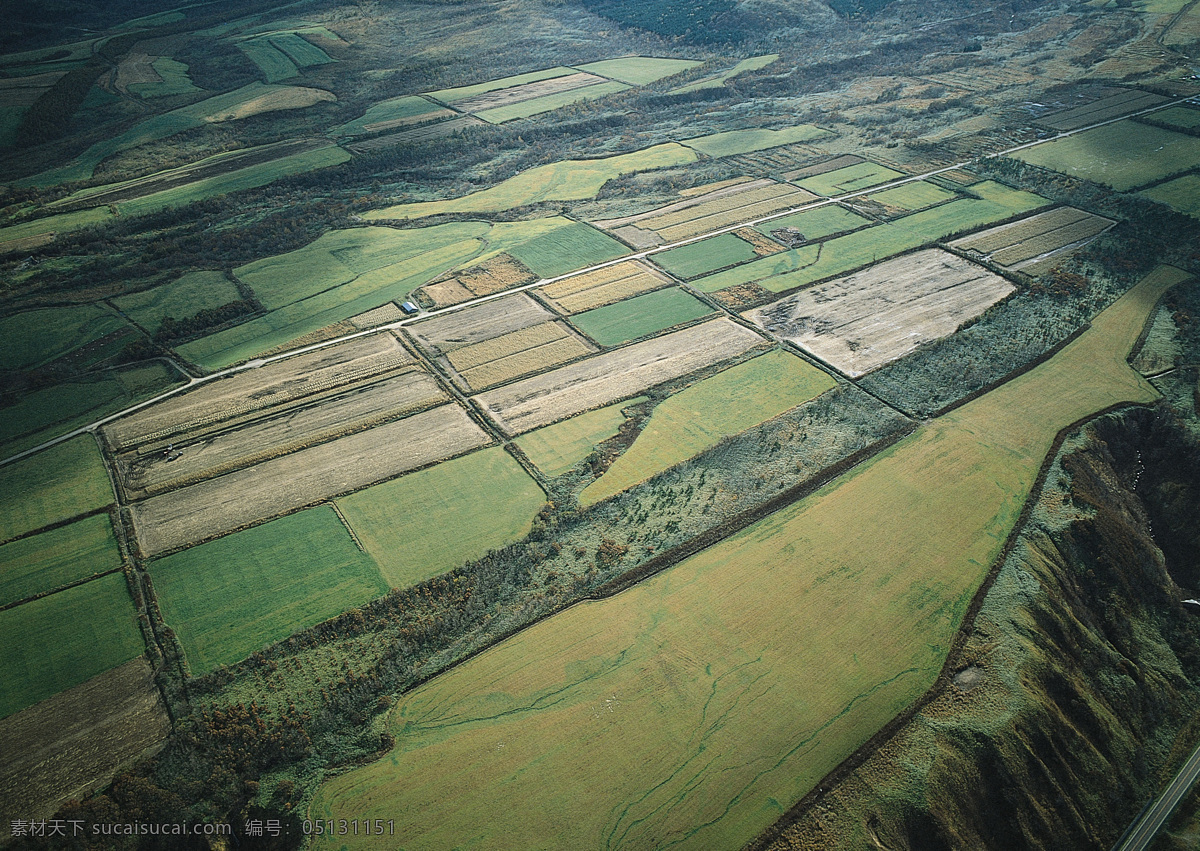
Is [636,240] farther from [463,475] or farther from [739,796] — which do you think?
[739,796]

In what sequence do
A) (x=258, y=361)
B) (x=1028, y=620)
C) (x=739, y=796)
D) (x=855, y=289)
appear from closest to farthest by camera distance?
(x=739, y=796) → (x=1028, y=620) → (x=258, y=361) → (x=855, y=289)

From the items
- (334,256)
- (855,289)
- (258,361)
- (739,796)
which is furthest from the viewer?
(334,256)

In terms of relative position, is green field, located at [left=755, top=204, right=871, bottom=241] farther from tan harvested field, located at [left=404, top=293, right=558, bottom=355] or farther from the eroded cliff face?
the eroded cliff face

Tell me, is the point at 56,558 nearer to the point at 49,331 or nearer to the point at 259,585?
the point at 259,585

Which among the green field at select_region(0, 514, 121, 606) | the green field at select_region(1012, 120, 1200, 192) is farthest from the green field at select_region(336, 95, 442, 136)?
the green field at select_region(1012, 120, 1200, 192)

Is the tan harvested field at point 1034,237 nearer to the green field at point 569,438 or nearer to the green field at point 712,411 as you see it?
the green field at point 712,411

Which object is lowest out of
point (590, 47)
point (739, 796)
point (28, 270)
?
point (739, 796)


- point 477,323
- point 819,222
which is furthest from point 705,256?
point 477,323

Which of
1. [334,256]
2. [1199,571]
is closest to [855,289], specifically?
[1199,571]
